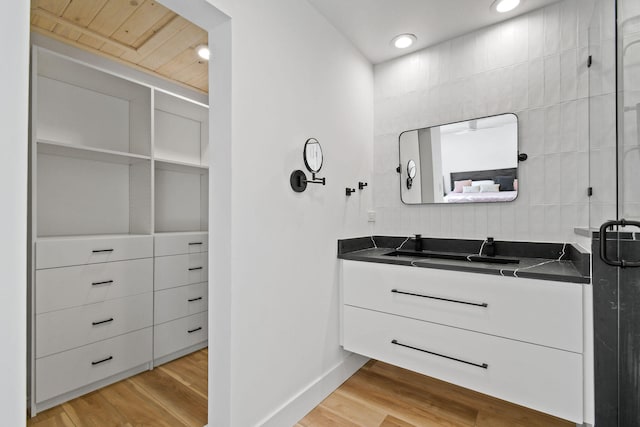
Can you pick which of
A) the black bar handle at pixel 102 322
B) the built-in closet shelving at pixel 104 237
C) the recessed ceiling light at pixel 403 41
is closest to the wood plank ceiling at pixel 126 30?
the built-in closet shelving at pixel 104 237

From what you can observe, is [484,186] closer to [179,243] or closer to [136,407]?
[179,243]

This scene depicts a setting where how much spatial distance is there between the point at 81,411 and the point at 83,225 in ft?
3.95

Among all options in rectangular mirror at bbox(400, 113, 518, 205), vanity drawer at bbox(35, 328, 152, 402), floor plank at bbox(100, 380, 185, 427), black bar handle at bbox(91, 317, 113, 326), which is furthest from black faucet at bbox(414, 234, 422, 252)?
black bar handle at bbox(91, 317, 113, 326)

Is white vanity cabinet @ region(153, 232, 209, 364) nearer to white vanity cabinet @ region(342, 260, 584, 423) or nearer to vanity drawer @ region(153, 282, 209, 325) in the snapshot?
vanity drawer @ region(153, 282, 209, 325)

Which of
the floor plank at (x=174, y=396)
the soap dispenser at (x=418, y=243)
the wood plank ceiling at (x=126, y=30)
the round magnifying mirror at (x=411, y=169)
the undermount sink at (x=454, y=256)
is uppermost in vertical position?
the wood plank ceiling at (x=126, y=30)

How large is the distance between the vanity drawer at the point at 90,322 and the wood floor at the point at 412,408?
1368 millimetres

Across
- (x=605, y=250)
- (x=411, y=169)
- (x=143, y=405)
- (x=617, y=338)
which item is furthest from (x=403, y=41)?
(x=143, y=405)

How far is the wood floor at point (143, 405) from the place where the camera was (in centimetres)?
175

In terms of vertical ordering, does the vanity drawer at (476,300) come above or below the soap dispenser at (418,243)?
below

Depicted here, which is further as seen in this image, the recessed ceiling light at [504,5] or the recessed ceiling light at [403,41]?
the recessed ceiling light at [403,41]

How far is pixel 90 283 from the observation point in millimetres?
2016

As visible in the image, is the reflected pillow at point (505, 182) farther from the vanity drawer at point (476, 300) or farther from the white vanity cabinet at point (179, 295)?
the white vanity cabinet at point (179, 295)

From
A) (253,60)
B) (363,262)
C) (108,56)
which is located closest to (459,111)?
(363,262)

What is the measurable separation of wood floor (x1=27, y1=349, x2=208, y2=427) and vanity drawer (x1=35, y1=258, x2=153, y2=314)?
0.59 meters
